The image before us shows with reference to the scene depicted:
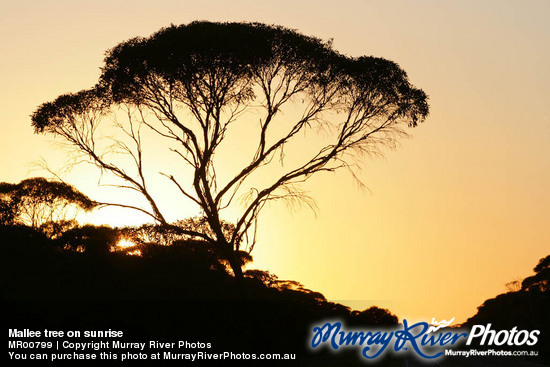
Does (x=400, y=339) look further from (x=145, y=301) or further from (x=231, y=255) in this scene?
(x=145, y=301)

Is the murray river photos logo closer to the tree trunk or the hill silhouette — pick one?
the hill silhouette

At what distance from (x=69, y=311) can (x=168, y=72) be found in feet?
30.3

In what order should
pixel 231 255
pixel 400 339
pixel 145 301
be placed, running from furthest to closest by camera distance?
pixel 231 255, pixel 145 301, pixel 400 339

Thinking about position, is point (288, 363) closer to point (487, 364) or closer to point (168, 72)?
point (487, 364)

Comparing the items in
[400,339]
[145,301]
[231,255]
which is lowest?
[400,339]

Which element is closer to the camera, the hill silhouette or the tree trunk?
the hill silhouette

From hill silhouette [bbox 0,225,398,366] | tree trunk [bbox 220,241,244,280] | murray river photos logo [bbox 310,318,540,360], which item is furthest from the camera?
tree trunk [bbox 220,241,244,280]

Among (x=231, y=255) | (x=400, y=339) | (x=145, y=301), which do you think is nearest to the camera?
(x=400, y=339)

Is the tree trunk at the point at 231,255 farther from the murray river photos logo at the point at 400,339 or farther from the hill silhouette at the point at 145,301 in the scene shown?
the murray river photos logo at the point at 400,339

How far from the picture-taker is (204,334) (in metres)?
28.0

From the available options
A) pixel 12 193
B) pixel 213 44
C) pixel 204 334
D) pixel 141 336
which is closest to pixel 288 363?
pixel 204 334

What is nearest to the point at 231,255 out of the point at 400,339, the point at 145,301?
the point at 145,301

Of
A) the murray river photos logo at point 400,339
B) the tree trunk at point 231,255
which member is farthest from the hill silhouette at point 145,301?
the murray river photos logo at point 400,339

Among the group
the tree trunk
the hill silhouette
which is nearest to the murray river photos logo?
the hill silhouette
